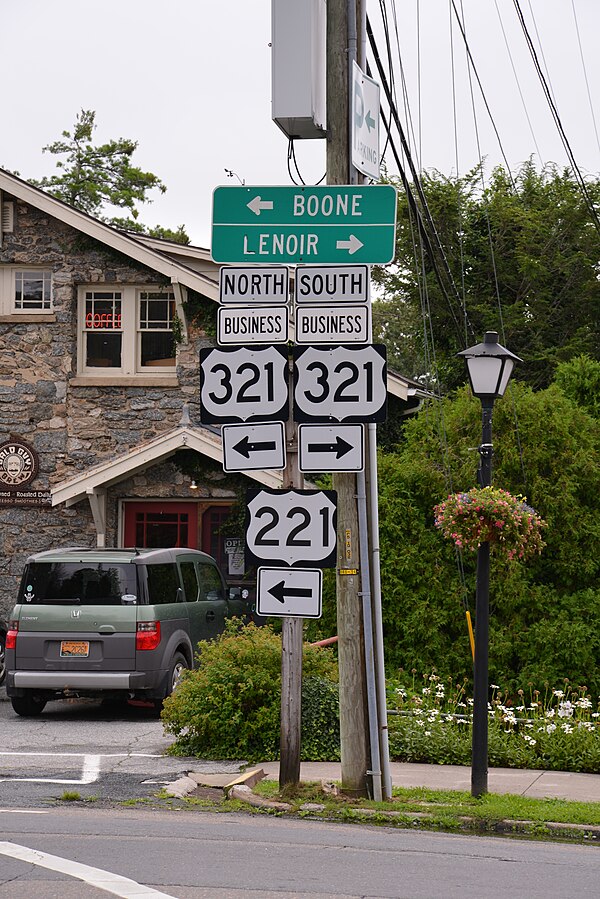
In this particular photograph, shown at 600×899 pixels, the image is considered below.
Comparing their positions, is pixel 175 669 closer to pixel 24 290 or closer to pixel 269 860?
pixel 269 860

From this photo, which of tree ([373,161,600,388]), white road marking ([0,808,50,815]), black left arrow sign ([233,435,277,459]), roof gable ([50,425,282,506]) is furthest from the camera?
tree ([373,161,600,388])

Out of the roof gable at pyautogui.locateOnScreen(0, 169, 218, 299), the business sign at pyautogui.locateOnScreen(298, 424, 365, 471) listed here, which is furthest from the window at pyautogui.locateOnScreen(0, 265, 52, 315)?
the business sign at pyautogui.locateOnScreen(298, 424, 365, 471)

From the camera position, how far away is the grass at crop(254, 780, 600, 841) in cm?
854

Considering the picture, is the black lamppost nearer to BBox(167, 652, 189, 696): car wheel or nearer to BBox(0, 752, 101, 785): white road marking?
BBox(0, 752, 101, 785): white road marking

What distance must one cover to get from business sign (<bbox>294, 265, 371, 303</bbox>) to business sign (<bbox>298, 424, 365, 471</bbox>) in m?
0.99

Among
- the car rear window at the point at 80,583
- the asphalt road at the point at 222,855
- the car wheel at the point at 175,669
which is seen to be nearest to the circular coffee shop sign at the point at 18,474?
the car rear window at the point at 80,583

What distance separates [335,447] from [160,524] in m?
11.1

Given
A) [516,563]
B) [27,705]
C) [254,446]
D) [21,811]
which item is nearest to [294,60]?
[254,446]

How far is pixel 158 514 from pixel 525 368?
10.5m

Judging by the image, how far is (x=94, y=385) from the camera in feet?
63.8

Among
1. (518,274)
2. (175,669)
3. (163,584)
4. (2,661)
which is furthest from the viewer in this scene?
(518,274)

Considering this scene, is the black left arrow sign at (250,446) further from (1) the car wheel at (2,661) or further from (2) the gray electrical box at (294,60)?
(1) the car wheel at (2,661)

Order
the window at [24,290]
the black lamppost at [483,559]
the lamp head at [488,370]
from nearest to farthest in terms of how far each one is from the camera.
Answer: the black lamppost at [483,559]
the lamp head at [488,370]
the window at [24,290]

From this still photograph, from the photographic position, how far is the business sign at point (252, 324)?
927 centimetres
